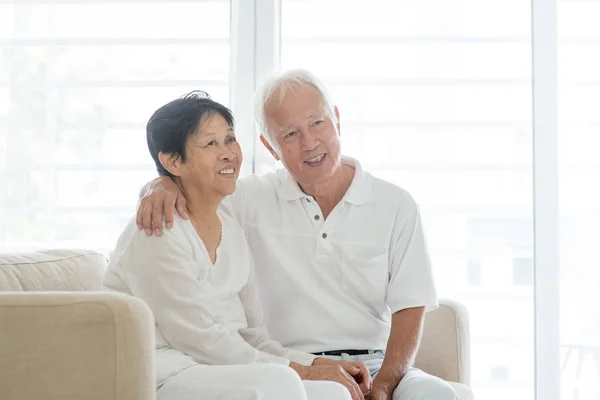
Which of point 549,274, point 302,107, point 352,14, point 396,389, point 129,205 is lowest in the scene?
point 396,389

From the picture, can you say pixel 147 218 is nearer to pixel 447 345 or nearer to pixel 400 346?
pixel 400 346

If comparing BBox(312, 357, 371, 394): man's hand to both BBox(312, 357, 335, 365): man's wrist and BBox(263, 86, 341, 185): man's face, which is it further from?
BBox(263, 86, 341, 185): man's face

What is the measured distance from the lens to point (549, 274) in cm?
334

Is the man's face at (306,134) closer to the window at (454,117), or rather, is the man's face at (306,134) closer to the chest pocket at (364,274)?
the chest pocket at (364,274)

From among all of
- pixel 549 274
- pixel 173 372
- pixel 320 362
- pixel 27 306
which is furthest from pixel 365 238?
pixel 549 274

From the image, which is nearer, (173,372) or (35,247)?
(173,372)

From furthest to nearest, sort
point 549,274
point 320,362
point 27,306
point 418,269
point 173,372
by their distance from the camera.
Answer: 1. point 549,274
2. point 418,269
3. point 320,362
4. point 173,372
5. point 27,306

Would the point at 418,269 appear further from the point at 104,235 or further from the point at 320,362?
the point at 104,235

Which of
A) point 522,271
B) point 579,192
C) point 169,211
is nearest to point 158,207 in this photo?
point 169,211

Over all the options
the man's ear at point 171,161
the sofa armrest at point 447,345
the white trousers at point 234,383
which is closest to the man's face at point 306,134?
the man's ear at point 171,161

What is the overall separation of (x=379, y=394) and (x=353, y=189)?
620mm

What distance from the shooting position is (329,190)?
2.38 m

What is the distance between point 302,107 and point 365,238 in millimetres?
428

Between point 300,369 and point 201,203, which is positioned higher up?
point 201,203
